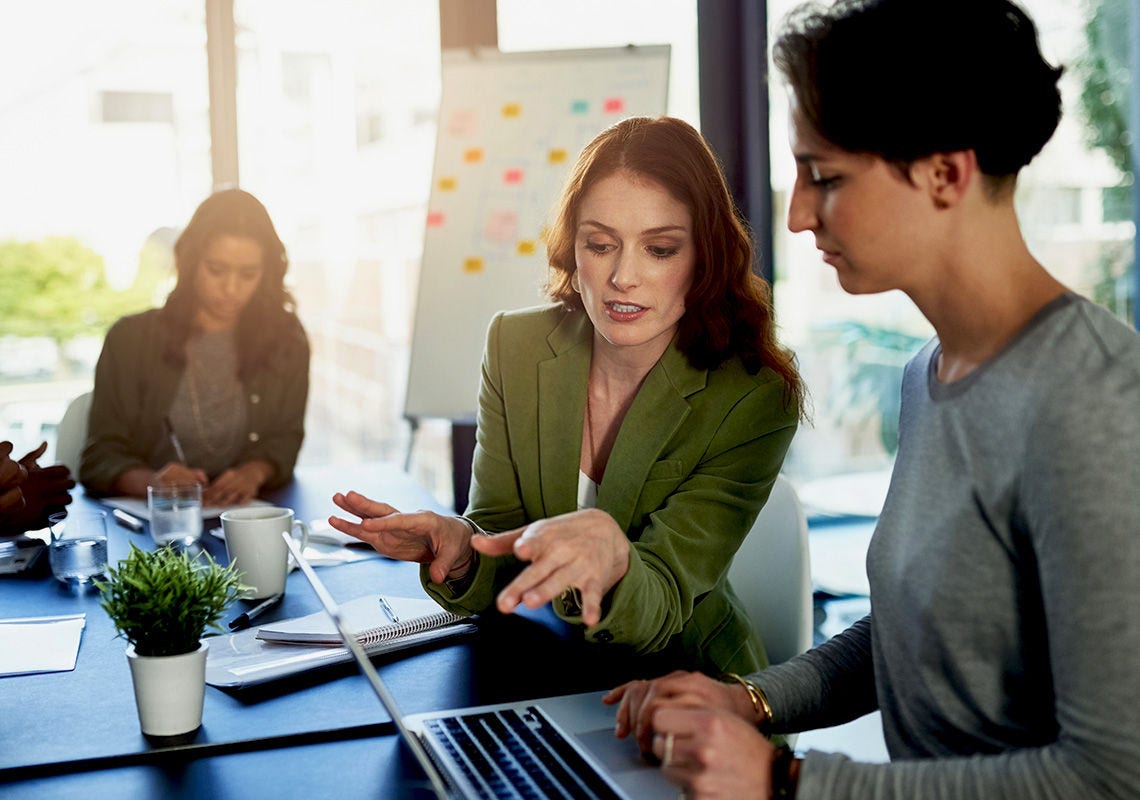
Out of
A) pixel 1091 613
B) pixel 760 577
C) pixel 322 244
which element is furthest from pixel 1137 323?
pixel 322 244

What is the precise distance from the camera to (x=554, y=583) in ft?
3.66

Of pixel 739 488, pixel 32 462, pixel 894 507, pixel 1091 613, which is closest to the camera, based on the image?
pixel 1091 613

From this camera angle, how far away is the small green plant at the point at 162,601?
3.69ft

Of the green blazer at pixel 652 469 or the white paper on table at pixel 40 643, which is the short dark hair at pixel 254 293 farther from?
the white paper on table at pixel 40 643

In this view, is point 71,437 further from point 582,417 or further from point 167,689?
point 167,689

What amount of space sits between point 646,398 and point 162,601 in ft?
2.69

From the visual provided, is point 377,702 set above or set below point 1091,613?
below

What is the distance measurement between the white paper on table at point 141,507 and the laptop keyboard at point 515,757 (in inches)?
48.1

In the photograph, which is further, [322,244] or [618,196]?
[322,244]

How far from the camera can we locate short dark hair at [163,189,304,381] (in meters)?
3.10

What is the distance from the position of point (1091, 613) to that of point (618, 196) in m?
1.03

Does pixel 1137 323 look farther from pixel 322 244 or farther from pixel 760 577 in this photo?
pixel 322 244

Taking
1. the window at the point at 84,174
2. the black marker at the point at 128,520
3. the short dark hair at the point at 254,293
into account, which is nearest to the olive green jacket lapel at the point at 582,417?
the black marker at the point at 128,520

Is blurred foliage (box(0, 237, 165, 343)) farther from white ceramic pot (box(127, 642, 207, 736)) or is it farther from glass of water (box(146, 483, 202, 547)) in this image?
white ceramic pot (box(127, 642, 207, 736))
